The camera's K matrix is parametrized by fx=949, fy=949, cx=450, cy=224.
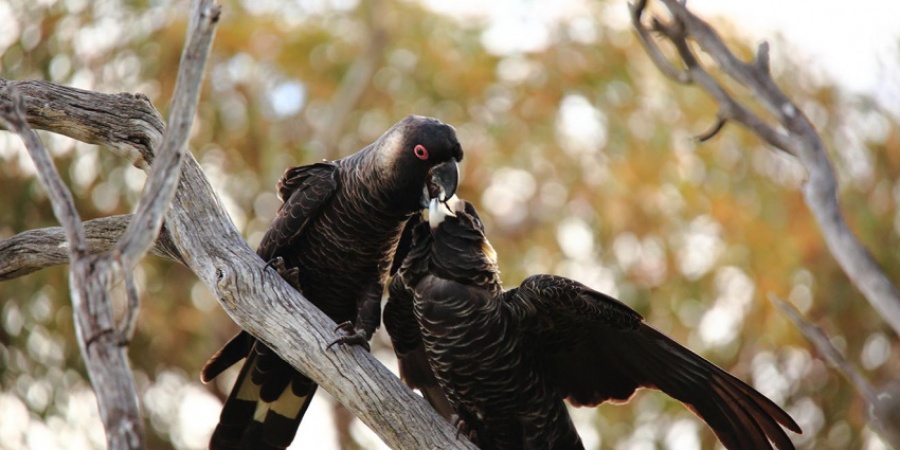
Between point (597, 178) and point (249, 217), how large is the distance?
137 inches

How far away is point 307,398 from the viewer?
15.9 ft

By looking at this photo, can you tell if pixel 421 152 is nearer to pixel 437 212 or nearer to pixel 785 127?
pixel 437 212

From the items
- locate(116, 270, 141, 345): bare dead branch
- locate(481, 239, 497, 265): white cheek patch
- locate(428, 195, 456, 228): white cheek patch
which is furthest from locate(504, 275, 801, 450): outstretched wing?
locate(116, 270, 141, 345): bare dead branch

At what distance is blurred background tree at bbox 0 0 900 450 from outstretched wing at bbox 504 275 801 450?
4.35 metres

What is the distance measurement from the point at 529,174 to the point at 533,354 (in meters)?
5.32

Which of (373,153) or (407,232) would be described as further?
(407,232)

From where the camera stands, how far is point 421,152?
4.27 meters

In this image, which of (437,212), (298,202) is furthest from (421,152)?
(298,202)

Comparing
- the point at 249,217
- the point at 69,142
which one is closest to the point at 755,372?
the point at 249,217

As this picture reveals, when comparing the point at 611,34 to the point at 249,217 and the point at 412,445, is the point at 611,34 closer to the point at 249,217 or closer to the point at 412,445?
the point at 249,217

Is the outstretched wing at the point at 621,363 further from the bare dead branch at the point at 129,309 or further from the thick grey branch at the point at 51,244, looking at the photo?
the bare dead branch at the point at 129,309

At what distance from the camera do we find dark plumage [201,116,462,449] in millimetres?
4305

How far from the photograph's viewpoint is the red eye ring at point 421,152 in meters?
4.26

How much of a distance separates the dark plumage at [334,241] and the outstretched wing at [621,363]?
666 millimetres
